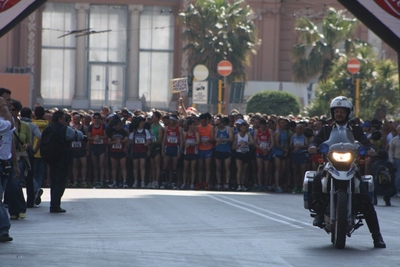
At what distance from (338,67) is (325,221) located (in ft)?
129

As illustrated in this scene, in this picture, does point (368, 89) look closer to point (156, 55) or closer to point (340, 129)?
point (156, 55)

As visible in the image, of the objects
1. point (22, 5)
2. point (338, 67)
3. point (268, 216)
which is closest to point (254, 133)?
point (22, 5)

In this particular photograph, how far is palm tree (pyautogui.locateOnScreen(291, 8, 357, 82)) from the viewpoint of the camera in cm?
5441

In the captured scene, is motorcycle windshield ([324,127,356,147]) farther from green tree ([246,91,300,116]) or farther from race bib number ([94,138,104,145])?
green tree ([246,91,300,116])

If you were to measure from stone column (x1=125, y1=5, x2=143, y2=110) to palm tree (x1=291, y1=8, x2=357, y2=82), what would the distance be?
11466mm

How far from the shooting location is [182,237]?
1297cm

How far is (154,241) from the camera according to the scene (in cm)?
1247

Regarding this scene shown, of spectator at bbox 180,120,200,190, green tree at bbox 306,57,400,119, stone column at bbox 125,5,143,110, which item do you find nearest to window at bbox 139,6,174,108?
stone column at bbox 125,5,143,110

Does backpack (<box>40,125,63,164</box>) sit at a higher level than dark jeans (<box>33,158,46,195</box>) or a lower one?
higher

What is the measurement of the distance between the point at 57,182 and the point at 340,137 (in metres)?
6.05

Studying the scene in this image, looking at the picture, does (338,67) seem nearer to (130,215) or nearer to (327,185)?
(130,215)

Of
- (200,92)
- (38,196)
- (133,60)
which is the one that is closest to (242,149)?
(200,92)

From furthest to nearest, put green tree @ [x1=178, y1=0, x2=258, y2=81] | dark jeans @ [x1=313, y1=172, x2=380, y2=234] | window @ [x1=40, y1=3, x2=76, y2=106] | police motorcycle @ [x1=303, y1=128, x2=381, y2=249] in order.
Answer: window @ [x1=40, y1=3, x2=76, y2=106] → green tree @ [x1=178, y1=0, x2=258, y2=81] → dark jeans @ [x1=313, y1=172, x2=380, y2=234] → police motorcycle @ [x1=303, y1=128, x2=381, y2=249]

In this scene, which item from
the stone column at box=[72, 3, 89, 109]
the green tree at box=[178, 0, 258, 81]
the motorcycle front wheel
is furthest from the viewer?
the stone column at box=[72, 3, 89, 109]
